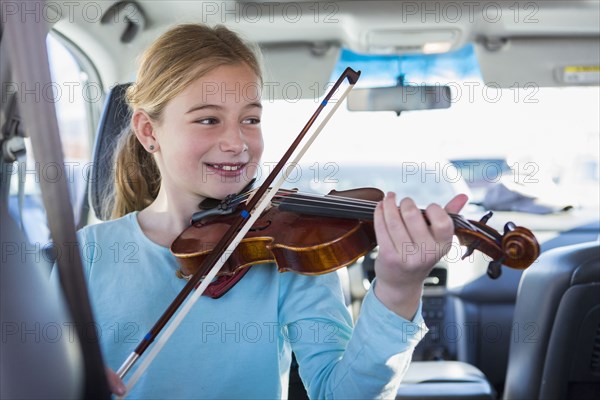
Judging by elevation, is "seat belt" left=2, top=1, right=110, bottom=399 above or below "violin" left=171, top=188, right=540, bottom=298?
above

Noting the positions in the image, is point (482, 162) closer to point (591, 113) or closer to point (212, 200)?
point (591, 113)

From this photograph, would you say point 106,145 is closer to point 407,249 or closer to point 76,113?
point 76,113

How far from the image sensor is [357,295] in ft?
9.77

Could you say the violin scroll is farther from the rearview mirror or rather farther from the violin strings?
the rearview mirror

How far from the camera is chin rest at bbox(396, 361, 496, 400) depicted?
206cm

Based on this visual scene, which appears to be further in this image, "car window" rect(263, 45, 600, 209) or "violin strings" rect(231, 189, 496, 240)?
"car window" rect(263, 45, 600, 209)

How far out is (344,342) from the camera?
118 cm

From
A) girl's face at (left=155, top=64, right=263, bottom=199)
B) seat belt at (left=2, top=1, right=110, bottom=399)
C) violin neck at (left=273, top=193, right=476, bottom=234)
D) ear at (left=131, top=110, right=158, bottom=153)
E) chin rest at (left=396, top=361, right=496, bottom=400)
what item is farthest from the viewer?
chin rest at (left=396, top=361, right=496, bottom=400)

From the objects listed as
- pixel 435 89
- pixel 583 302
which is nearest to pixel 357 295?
pixel 435 89

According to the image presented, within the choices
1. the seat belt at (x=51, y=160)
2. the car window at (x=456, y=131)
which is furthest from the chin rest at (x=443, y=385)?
the seat belt at (x=51, y=160)

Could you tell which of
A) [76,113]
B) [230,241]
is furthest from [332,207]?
[76,113]

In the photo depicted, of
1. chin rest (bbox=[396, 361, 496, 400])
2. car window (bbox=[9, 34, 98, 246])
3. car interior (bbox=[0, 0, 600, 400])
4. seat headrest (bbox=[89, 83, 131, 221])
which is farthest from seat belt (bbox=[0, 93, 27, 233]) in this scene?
chin rest (bbox=[396, 361, 496, 400])

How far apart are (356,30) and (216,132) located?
1.07 meters

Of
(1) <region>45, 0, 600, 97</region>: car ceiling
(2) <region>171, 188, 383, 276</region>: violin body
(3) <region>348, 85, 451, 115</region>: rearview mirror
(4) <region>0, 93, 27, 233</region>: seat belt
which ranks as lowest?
(2) <region>171, 188, 383, 276</region>: violin body
